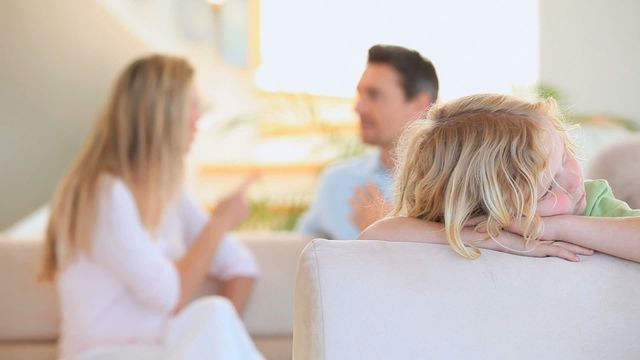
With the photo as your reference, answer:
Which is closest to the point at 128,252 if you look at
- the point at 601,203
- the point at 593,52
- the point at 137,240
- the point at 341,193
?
the point at 137,240

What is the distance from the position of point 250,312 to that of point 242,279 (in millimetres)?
107

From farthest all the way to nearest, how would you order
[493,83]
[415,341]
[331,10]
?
[331,10] → [493,83] → [415,341]

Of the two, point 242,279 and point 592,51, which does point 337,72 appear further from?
point 242,279

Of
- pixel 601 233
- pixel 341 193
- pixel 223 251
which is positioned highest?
pixel 601 233

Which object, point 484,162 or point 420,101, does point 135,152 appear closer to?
point 420,101

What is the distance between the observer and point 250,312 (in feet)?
8.85

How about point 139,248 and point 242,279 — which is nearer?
point 139,248

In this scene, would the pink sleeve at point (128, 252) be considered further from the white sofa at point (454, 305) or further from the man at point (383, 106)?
the white sofa at point (454, 305)

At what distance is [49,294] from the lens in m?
2.65

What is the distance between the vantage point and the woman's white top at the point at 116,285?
2.25m

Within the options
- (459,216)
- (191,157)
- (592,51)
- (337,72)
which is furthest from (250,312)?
(337,72)

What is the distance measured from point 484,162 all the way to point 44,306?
Result: 176 centimetres

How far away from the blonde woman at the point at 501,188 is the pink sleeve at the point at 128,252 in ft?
3.53

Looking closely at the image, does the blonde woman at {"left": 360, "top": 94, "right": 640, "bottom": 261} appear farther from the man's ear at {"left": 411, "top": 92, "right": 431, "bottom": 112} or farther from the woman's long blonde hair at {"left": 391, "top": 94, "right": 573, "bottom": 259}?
the man's ear at {"left": 411, "top": 92, "right": 431, "bottom": 112}
